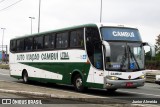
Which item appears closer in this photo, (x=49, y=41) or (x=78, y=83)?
(x=78, y=83)

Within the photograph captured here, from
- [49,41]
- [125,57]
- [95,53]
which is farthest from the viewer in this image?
[49,41]

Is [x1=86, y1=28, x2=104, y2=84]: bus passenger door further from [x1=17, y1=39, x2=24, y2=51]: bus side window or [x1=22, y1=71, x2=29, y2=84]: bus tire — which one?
[x1=22, y1=71, x2=29, y2=84]: bus tire

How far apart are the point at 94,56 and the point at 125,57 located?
1481 mm

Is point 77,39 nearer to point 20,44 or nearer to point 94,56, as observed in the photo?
point 94,56

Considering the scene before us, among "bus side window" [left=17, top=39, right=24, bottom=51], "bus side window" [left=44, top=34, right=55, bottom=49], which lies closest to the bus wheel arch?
"bus side window" [left=17, top=39, right=24, bottom=51]

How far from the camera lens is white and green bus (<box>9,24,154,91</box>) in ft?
54.1

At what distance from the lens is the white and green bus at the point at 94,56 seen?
16484 millimetres

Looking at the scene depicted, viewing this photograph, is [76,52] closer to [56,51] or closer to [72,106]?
[56,51]

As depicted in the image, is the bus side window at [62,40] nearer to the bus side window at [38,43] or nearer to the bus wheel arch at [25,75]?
the bus side window at [38,43]

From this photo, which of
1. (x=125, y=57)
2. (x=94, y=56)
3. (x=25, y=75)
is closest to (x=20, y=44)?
(x=25, y=75)

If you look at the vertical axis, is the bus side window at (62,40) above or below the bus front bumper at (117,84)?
above

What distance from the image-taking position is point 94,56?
17.3 metres

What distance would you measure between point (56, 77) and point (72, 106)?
29.1 feet

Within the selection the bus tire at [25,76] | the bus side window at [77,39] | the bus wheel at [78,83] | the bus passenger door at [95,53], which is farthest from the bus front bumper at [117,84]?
the bus tire at [25,76]
